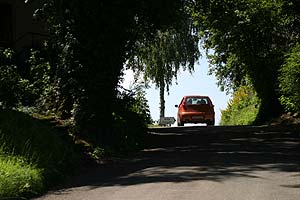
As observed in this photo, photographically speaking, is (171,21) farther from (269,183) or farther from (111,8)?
(269,183)

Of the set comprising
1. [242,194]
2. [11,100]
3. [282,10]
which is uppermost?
[282,10]

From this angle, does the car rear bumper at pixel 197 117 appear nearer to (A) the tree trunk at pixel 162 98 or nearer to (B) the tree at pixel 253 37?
(B) the tree at pixel 253 37

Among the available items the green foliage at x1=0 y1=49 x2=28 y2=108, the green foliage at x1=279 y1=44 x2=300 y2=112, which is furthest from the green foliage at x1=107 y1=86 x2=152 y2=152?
the green foliage at x1=279 y1=44 x2=300 y2=112

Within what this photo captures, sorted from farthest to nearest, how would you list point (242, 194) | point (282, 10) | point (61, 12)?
1. point (282, 10)
2. point (61, 12)
3. point (242, 194)

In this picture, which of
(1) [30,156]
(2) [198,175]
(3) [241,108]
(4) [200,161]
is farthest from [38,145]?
(3) [241,108]

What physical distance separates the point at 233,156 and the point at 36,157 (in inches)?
187

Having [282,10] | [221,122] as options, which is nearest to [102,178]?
[282,10]

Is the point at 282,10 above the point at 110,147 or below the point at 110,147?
above

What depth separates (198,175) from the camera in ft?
35.3

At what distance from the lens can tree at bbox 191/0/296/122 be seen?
2428 centimetres

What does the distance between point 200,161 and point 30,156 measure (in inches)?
149

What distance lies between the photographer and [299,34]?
77.7 feet

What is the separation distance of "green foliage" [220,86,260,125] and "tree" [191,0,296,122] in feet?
11.2

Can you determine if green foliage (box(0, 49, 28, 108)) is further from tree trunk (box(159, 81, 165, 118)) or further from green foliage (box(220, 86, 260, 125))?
tree trunk (box(159, 81, 165, 118))
